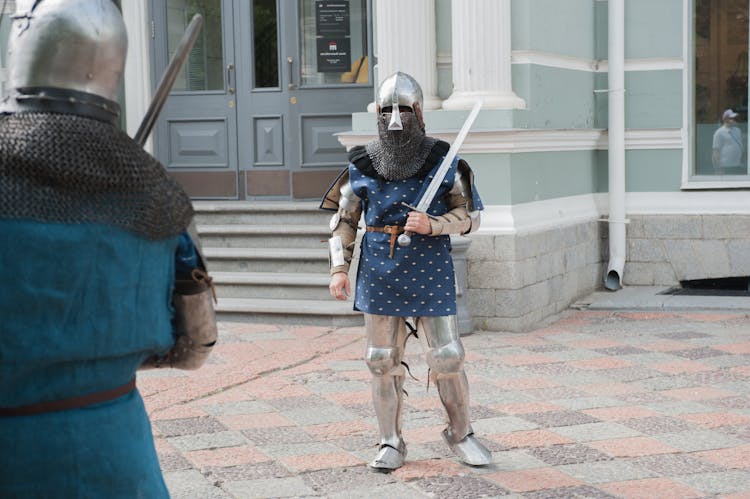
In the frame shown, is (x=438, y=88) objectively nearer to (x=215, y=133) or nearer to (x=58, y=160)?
(x=215, y=133)

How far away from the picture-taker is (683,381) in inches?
251

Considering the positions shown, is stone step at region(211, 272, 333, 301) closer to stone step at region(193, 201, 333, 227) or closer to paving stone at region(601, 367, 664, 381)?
stone step at region(193, 201, 333, 227)

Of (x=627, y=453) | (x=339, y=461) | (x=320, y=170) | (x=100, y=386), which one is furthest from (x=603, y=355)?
(x=100, y=386)

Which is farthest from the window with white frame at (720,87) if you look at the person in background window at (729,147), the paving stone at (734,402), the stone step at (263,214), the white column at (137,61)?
the white column at (137,61)

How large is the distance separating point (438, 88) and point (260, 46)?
2.13 metres

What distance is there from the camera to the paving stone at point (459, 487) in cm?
445

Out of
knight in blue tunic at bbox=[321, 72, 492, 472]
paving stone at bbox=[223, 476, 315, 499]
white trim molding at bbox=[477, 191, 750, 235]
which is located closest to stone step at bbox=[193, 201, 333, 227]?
white trim molding at bbox=[477, 191, 750, 235]

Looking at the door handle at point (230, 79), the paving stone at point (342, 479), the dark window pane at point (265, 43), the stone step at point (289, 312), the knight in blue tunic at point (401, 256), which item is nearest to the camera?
the paving stone at point (342, 479)

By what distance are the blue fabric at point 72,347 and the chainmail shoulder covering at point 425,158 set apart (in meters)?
2.46

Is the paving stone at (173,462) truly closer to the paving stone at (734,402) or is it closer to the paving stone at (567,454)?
the paving stone at (567,454)

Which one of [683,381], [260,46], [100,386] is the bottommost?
[683,381]

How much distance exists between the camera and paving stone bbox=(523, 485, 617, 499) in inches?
173

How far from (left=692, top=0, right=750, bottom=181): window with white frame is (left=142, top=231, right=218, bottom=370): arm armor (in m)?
7.69

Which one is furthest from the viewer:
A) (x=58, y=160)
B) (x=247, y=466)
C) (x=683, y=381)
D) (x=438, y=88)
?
(x=438, y=88)
